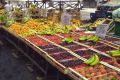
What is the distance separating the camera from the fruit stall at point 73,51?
5.25m

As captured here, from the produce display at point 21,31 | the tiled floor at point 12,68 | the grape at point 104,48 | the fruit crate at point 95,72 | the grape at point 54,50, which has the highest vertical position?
the grape at point 104,48

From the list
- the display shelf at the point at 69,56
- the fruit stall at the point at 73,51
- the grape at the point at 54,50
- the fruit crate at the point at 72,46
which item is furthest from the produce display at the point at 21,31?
the grape at the point at 54,50

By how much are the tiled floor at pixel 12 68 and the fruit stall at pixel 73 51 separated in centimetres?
39

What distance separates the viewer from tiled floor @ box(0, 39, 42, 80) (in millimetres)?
7785

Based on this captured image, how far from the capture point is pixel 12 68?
28.3 ft

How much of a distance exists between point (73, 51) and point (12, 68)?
8.65ft

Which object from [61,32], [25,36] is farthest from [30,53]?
[61,32]

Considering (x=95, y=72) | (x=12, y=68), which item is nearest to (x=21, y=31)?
(x=12, y=68)

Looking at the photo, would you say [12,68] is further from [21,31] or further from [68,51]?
[68,51]

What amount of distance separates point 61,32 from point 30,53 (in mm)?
1330

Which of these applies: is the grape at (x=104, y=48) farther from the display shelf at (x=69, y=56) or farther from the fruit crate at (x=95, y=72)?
the fruit crate at (x=95, y=72)

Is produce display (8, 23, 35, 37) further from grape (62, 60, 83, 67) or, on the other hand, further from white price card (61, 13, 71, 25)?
grape (62, 60, 83, 67)

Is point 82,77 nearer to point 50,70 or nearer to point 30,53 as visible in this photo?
point 50,70

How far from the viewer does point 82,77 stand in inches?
193
